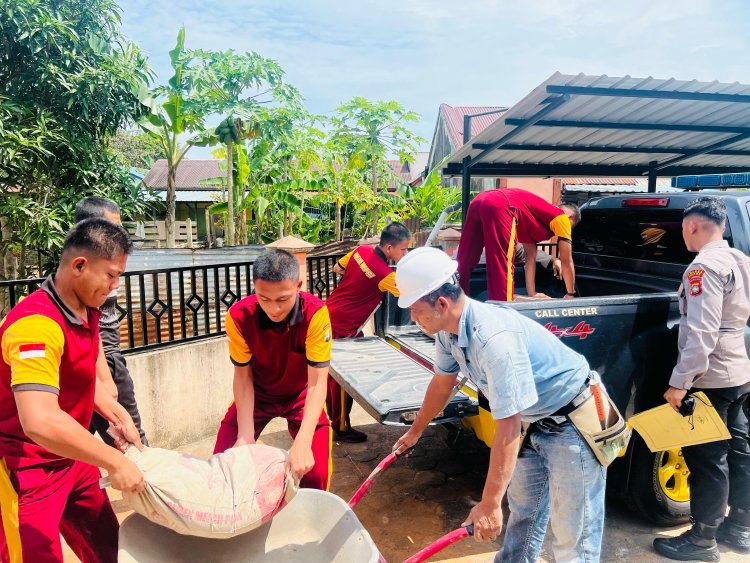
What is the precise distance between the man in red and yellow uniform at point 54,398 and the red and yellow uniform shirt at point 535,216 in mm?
3044

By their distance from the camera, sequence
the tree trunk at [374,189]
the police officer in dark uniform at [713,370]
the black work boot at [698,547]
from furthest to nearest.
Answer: the tree trunk at [374,189], the black work boot at [698,547], the police officer in dark uniform at [713,370]

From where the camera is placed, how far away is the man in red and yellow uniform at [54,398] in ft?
5.71

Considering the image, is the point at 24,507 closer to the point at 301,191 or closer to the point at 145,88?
the point at 145,88

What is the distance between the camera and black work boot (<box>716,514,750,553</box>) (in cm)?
306

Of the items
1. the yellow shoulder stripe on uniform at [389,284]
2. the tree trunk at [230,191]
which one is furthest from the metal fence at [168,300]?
the tree trunk at [230,191]

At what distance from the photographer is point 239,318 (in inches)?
105

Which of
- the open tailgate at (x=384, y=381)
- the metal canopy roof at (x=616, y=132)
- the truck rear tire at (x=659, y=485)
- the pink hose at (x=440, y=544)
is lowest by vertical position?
the truck rear tire at (x=659, y=485)

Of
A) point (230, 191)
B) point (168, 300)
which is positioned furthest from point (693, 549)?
point (230, 191)

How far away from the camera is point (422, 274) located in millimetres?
1865

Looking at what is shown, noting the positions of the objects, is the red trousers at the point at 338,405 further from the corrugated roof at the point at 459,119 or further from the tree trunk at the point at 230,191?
the corrugated roof at the point at 459,119

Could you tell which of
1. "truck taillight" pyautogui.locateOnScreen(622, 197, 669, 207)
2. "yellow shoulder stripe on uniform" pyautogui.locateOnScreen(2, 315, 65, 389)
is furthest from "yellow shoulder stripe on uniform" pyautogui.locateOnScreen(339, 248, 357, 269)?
"yellow shoulder stripe on uniform" pyautogui.locateOnScreen(2, 315, 65, 389)

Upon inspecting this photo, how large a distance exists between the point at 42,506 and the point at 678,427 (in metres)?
2.98

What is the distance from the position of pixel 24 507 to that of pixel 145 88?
25.2ft

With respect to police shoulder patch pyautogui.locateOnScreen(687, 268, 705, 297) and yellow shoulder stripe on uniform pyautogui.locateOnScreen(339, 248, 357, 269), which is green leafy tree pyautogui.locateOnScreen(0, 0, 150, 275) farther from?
police shoulder patch pyautogui.locateOnScreen(687, 268, 705, 297)
